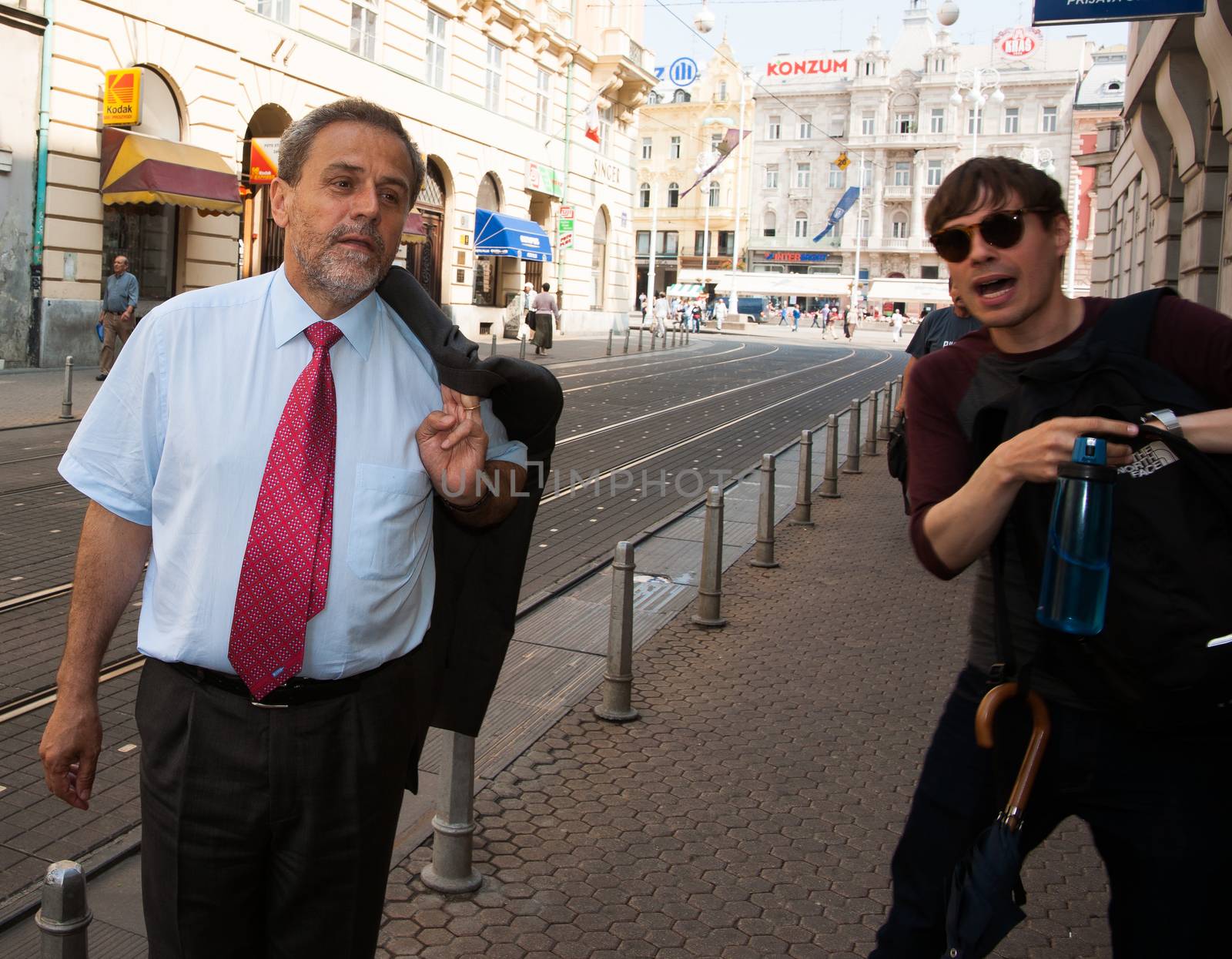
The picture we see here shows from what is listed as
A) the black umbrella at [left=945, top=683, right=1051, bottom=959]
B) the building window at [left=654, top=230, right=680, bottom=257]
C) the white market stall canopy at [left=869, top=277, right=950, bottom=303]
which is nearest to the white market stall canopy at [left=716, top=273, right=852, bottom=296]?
the white market stall canopy at [left=869, top=277, right=950, bottom=303]

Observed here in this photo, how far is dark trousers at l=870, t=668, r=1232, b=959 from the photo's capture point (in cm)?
213

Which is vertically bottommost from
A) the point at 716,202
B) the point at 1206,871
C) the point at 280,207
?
the point at 1206,871

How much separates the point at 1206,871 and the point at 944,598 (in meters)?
6.17


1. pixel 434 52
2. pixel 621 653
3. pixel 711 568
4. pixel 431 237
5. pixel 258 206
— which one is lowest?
pixel 621 653

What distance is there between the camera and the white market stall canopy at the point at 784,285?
80762 mm

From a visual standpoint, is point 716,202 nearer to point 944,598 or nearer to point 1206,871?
point 944,598

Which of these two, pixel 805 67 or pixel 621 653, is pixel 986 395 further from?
pixel 805 67

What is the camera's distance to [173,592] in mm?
2244

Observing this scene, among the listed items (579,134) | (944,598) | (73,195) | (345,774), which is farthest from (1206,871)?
(579,134)

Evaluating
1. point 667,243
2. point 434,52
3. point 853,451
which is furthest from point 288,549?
point 667,243

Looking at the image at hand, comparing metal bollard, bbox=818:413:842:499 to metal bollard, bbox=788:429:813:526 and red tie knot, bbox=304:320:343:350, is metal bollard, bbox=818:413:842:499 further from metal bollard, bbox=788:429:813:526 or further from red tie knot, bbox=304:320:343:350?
red tie knot, bbox=304:320:343:350

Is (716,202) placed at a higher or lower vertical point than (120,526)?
higher

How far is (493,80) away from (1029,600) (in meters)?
35.6

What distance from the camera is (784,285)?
80.8 meters
